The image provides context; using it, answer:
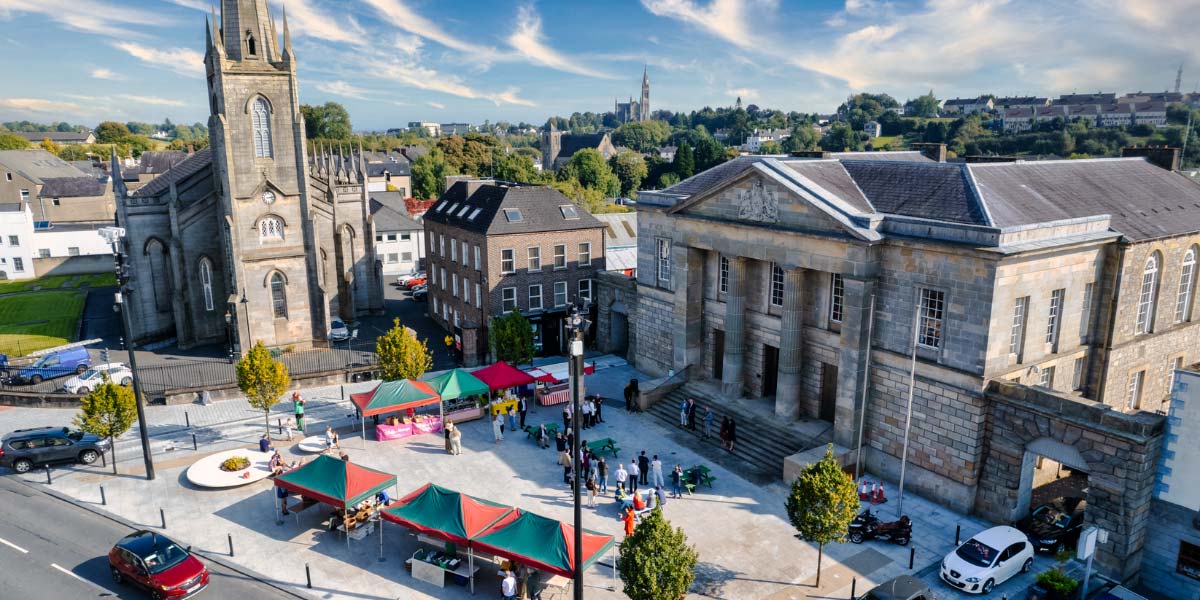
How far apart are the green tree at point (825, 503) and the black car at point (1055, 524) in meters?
7.99

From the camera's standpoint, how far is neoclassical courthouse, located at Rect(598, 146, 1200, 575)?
23.5 m

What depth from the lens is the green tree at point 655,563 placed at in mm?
17516

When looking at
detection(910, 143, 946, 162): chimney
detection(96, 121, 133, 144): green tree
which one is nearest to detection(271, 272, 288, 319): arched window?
detection(910, 143, 946, 162): chimney

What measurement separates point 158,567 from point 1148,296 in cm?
3738

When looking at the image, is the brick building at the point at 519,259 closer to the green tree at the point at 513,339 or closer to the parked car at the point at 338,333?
the green tree at the point at 513,339

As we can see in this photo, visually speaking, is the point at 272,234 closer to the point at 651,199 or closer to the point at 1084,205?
the point at 651,199

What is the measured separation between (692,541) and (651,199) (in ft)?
66.4

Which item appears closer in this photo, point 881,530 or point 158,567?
point 158,567

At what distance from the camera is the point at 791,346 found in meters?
30.3

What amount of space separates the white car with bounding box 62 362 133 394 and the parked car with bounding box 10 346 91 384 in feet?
4.82

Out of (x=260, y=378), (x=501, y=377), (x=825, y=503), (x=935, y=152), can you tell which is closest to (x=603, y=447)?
(x=501, y=377)

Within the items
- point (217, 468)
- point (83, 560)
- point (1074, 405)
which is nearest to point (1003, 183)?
point (1074, 405)

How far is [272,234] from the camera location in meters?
43.9

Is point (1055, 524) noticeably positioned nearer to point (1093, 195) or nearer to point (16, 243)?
point (1093, 195)
